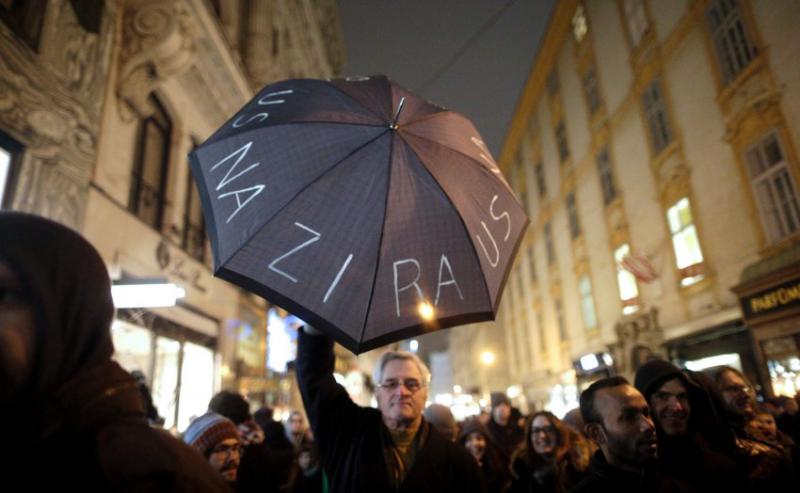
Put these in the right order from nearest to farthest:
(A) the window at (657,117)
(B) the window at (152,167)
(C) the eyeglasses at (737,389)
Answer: (C) the eyeglasses at (737,389)
(B) the window at (152,167)
(A) the window at (657,117)

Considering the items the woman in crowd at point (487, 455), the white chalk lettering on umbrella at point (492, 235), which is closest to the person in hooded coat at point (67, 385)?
the white chalk lettering on umbrella at point (492, 235)

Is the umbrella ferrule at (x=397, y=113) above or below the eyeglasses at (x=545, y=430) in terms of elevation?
above

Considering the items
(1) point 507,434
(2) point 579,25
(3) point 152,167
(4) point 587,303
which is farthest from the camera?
(4) point 587,303

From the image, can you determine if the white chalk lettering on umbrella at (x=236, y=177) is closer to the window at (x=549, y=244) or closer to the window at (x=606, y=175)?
the window at (x=606, y=175)

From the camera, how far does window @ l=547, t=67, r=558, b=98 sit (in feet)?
80.7

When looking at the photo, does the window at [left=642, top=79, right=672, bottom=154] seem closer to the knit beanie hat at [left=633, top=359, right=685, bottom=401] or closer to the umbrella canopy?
the knit beanie hat at [left=633, top=359, right=685, bottom=401]

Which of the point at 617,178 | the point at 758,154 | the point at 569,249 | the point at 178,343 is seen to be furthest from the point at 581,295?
the point at 178,343

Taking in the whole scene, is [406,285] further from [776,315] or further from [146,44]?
[776,315]

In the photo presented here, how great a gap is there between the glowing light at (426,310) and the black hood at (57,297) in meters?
1.22

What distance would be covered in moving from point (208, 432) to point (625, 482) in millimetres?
2425

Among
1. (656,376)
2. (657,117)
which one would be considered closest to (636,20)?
(657,117)

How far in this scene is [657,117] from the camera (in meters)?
15.2

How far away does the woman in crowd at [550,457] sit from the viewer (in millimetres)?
4801

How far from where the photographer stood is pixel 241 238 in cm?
215
